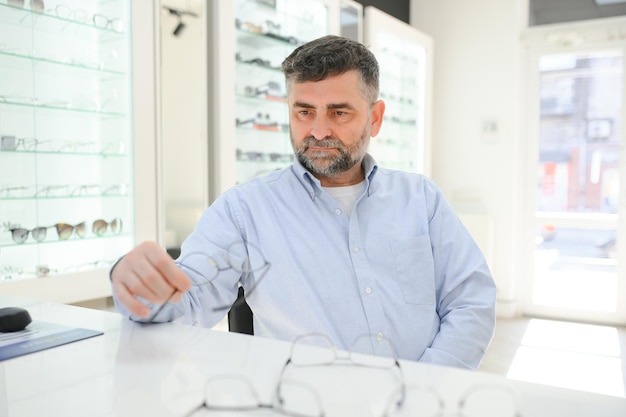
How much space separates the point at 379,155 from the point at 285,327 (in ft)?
12.5

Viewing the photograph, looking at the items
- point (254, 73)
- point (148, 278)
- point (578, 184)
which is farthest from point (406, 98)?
point (148, 278)

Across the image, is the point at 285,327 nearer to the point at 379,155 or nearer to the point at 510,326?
the point at 379,155

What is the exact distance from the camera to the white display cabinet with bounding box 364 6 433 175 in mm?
5234

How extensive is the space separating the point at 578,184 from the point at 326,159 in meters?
4.55

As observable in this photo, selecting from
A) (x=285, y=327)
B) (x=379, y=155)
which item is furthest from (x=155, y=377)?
(x=379, y=155)

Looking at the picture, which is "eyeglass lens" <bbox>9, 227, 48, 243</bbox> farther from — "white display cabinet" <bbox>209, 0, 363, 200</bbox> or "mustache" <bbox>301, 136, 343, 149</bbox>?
"mustache" <bbox>301, 136, 343, 149</bbox>

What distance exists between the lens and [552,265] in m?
5.80

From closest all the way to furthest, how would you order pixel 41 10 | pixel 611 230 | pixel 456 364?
pixel 456 364
pixel 41 10
pixel 611 230

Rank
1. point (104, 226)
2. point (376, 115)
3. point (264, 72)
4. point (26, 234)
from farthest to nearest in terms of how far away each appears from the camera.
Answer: point (264, 72), point (104, 226), point (26, 234), point (376, 115)

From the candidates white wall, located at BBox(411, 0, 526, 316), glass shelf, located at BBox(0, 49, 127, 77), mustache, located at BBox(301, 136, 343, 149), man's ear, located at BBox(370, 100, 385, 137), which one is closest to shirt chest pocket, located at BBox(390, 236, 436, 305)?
mustache, located at BBox(301, 136, 343, 149)

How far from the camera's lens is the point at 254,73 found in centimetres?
377

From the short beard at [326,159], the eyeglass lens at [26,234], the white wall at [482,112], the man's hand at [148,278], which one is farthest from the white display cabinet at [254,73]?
the man's hand at [148,278]

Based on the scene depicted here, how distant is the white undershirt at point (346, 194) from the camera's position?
6.33ft

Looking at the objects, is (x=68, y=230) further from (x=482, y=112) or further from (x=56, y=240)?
(x=482, y=112)
